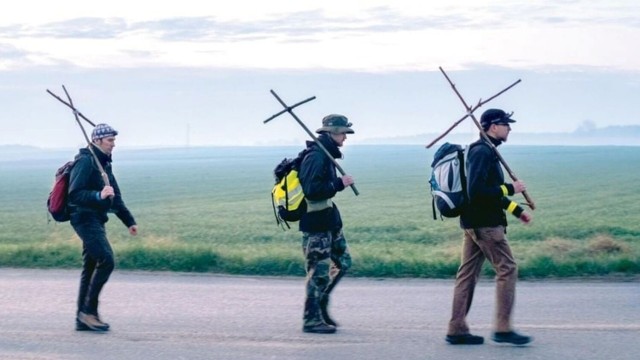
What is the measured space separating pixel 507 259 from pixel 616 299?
8.64ft

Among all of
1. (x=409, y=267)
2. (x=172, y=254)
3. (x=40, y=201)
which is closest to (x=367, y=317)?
(x=409, y=267)

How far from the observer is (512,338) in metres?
8.69

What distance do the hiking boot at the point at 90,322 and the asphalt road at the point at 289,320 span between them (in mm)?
90

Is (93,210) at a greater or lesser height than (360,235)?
greater

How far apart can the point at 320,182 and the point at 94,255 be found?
7.02 ft

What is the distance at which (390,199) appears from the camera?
5056cm

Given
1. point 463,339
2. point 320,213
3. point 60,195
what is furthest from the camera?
point 60,195

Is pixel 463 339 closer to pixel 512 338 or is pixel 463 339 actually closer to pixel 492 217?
pixel 512 338

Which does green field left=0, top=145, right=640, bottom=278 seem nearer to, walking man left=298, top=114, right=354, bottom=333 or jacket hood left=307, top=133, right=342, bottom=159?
walking man left=298, top=114, right=354, bottom=333

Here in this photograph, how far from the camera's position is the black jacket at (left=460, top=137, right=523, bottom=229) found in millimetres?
8547

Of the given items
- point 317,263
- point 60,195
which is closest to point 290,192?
point 317,263

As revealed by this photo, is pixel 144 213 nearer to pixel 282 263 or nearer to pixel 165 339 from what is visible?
pixel 282 263

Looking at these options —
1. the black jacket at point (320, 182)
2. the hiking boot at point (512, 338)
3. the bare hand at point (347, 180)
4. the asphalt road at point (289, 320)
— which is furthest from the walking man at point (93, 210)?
the hiking boot at point (512, 338)

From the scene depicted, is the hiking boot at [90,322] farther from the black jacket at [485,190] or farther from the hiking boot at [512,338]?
the hiking boot at [512,338]
